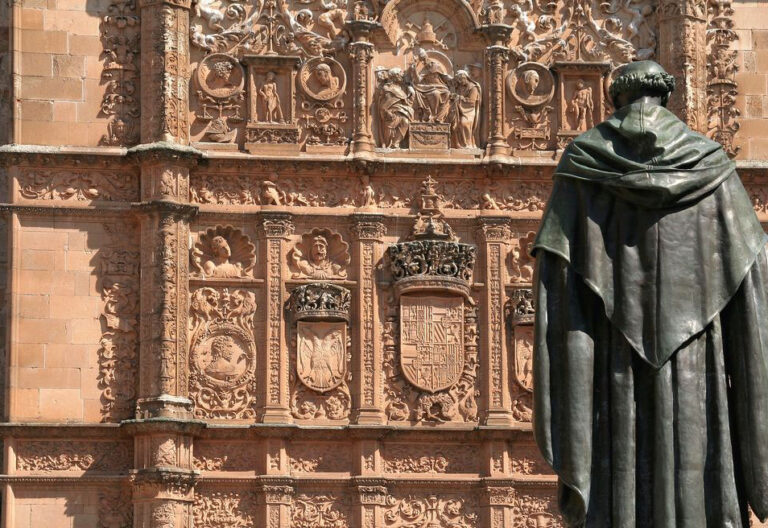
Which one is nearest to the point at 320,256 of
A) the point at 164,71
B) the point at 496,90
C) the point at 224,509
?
the point at 164,71

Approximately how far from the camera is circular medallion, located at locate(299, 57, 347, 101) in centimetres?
2000

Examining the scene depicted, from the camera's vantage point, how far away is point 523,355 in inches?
779

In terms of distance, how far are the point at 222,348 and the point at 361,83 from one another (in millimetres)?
2955

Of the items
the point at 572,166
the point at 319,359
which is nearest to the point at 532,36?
the point at 319,359

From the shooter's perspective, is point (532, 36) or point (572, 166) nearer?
point (572, 166)

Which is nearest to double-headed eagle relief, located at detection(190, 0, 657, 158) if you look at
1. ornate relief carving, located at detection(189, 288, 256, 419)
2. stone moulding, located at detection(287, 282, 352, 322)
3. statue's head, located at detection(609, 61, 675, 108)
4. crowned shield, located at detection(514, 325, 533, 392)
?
stone moulding, located at detection(287, 282, 352, 322)

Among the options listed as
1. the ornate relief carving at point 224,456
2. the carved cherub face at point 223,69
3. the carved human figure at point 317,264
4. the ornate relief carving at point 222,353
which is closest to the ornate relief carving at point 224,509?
the ornate relief carving at point 224,456

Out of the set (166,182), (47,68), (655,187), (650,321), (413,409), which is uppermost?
(47,68)

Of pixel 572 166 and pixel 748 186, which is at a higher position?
pixel 748 186

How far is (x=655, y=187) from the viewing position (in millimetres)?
5289

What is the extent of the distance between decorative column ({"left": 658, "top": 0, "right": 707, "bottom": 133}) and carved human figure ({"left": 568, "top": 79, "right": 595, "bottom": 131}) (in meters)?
0.80

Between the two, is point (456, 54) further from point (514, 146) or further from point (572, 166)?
point (572, 166)

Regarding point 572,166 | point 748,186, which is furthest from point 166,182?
point 572,166

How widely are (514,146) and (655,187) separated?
15.0m
